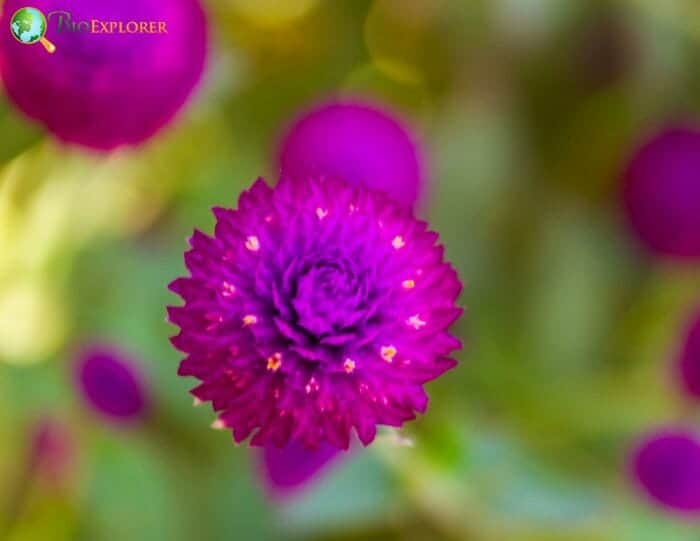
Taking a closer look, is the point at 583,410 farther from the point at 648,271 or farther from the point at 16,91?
the point at 16,91

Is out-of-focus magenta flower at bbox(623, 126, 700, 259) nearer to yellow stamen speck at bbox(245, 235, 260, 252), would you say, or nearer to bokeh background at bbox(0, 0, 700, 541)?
bokeh background at bbox(0, 0, 700, 541)

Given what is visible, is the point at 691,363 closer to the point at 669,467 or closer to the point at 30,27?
the point at 669,467

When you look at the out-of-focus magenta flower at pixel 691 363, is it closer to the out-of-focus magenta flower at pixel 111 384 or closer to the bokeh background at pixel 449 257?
the bokeh background at pixel 449 257

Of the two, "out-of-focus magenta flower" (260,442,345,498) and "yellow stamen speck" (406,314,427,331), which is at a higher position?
"yellow stamen speck" (406,314,427,331)

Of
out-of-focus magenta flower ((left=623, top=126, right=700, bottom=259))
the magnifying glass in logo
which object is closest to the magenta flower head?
the magnifying glass in logo

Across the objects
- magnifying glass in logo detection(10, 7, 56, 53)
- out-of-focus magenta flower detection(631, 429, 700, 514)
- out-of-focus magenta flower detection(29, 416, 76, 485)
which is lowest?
out-of-focus magenta flower detection(29, 416, 76, 485)

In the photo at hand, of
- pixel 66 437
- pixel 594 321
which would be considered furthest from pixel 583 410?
pixel 66 437
